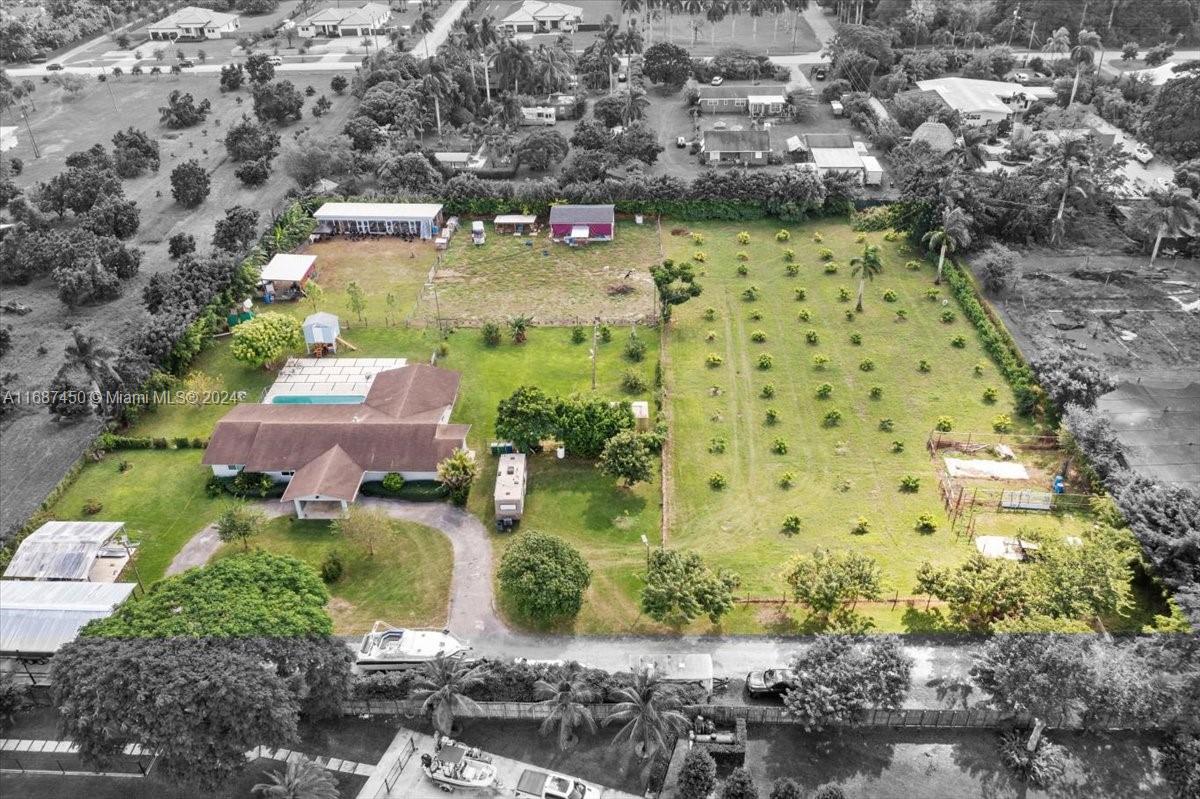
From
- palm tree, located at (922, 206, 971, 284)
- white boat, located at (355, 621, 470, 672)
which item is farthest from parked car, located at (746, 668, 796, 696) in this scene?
palm tree, located at (922, 206, 971, 284)

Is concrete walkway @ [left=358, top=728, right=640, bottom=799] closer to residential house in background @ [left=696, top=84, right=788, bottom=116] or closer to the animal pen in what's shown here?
the animal pen

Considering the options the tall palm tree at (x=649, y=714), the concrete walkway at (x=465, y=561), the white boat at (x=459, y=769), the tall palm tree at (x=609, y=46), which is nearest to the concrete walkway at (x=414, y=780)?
the white boat at (x=459, y=769)

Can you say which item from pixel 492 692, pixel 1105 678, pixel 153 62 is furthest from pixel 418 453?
pixel 153 62

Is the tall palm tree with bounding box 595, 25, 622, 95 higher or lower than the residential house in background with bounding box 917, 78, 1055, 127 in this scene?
higher

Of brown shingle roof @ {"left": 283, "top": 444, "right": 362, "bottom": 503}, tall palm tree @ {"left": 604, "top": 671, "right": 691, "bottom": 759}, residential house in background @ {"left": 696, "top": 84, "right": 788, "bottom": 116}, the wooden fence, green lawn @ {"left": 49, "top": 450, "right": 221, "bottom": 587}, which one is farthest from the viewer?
residential house in background @ {"left": 696, "top": 84, "right": 788, "bottom": 116}

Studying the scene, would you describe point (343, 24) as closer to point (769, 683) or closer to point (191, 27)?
point (191, 27)

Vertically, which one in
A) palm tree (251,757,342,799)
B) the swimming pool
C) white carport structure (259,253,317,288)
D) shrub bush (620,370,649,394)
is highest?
white carport structure (259,253,317,288)

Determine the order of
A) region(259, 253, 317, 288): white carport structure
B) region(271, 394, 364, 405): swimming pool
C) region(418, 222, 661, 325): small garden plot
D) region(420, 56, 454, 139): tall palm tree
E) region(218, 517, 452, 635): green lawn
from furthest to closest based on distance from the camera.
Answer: region(420, 56, 454, 139): tall palm tree < region(259, 253, 317, 288): white carport structure < region(418, 222, 661, 325): small garden plot < region(271, 394, 364, 405): swimming pool < region(218, 517, 452, 635): green lawn
